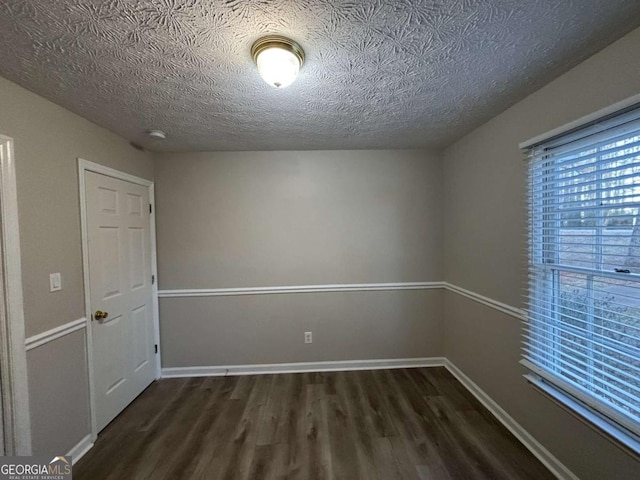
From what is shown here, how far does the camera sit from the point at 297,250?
2670 millimetres

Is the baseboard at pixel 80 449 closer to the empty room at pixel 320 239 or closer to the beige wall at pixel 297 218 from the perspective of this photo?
the empty room at pixel 320 239

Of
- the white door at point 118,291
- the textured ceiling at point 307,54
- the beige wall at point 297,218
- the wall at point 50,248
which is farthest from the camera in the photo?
the beige wall at point 297,218

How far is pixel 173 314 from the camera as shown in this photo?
2621 mm

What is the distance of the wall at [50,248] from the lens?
1.41 meters

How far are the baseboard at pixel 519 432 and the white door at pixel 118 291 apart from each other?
3.03 meters

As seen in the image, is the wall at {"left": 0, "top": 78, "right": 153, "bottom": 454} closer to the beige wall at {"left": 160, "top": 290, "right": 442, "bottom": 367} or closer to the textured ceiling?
the textured ceiling

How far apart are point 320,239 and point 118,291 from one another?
185cm

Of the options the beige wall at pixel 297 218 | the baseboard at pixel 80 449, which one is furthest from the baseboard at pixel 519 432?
the baseboard at pixel 80 449

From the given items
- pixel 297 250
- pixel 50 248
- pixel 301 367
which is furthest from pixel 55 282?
pixel 301 367

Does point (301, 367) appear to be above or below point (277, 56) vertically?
below

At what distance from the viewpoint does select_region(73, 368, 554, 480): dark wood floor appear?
1.55 meters

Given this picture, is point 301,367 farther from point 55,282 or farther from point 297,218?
point 55,282

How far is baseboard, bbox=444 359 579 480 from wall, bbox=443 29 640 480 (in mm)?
44

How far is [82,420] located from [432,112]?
130 inches
